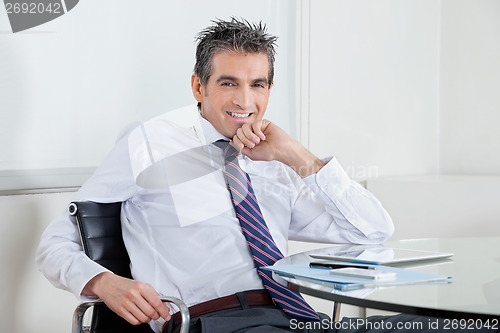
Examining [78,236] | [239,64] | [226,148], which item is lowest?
[78,236]

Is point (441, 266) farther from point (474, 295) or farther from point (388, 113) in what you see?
point (388, 113)

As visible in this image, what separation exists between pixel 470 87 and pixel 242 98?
2.47m

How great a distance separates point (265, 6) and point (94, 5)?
1.00 m

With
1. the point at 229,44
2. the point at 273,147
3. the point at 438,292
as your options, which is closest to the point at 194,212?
the point at 273,147

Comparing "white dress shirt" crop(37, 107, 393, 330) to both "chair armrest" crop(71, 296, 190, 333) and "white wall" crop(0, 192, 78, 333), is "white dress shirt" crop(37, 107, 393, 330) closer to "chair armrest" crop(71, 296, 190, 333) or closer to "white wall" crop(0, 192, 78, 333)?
"chair armrest" crop(71, 296, 190, 333)

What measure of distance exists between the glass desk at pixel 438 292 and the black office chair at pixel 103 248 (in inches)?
21.0

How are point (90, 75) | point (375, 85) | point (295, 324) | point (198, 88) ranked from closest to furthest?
point (295, 324) → point (198, 88) → point (90, 75) → point (375, 85)

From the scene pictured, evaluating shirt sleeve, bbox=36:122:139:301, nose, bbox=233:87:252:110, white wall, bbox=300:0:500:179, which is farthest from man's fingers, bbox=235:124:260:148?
white wall, bbox=300:0:500:179

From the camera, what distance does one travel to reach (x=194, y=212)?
1.96 meters

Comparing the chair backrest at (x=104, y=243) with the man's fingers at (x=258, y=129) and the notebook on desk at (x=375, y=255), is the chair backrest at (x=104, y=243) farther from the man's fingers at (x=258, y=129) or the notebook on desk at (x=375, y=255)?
the notebook on desk at (x=375, y=255)

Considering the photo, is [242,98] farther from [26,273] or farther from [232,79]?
[26,273]

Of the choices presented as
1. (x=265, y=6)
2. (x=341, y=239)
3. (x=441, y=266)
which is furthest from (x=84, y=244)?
(x=265, y=6)

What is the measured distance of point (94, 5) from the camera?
243cm

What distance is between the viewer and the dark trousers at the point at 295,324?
167cm
